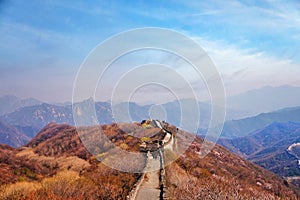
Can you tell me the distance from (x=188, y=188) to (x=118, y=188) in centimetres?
328

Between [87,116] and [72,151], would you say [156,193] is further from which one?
[72,151]

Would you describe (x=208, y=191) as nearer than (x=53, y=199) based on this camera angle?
No

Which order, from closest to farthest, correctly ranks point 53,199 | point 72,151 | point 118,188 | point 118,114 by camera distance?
1. point 53,199
2. point 118,188
3. point 118,114
4. point 72,151

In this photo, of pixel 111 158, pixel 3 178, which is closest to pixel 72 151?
pixel 111 158

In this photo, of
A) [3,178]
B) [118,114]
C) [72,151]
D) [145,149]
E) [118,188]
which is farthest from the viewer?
[72,151]

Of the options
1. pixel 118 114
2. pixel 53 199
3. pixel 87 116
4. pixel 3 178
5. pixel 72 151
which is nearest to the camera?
pixel 53 199

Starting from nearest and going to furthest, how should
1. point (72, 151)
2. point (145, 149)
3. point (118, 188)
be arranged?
1. point (118, 188)
2. point (145, 149)
3. point (72, 151)

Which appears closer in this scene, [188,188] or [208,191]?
[208,191]

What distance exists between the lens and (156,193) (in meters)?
13.8

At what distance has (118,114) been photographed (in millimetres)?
16609

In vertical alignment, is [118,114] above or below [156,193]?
above

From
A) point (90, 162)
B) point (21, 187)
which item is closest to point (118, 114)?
point (21, 187)

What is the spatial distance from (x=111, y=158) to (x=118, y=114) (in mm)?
9472

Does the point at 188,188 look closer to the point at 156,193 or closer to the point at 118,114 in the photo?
the point at 156,193
